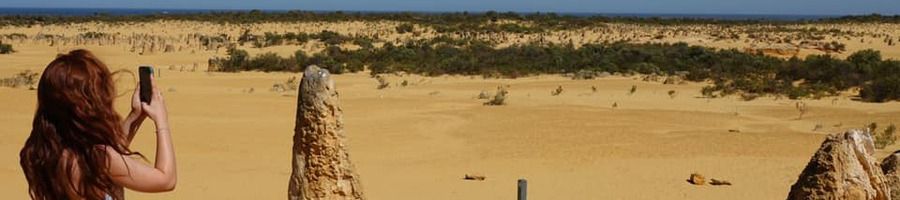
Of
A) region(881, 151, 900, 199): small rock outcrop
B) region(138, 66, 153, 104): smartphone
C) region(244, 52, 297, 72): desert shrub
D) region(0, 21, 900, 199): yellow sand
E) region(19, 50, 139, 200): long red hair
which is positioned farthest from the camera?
region(244, 52, 297, 72): desert shrub

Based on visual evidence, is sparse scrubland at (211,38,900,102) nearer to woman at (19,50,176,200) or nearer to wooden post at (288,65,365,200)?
wooden post at (288,65,365,200)

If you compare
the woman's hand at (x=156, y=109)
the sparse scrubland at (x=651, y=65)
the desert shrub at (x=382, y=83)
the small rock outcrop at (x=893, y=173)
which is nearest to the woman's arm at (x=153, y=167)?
the woman's hand at (x=156, y=109)

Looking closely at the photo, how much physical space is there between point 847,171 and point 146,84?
316 cm

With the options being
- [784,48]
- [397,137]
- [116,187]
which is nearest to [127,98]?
[397,137]

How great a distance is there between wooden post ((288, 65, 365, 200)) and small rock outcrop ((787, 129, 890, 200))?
2.60m

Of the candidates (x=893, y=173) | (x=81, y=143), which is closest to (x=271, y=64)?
(x=893, y=173)

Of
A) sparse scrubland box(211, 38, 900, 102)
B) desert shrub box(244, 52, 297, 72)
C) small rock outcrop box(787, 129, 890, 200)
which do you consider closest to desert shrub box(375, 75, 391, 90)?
sparse scrubland box(211, 38, 900, 102)

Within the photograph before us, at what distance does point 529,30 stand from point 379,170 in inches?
1674

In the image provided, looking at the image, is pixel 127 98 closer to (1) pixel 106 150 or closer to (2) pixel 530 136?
(2) pixel 530 136

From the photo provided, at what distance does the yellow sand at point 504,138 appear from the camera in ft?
37.9

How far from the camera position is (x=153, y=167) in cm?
285

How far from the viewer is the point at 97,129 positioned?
2.65m

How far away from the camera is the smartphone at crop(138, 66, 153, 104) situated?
2.93 metres

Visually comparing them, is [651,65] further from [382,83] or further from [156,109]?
[156,109]
